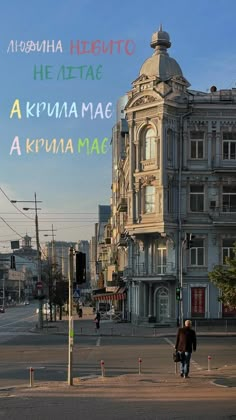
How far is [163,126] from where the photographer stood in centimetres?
5219

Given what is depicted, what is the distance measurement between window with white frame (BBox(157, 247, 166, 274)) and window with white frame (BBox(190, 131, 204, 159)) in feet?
27.3

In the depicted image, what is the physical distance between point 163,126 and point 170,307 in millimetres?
14977

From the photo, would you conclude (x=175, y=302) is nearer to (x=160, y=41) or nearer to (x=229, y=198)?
(x=229, y=198)

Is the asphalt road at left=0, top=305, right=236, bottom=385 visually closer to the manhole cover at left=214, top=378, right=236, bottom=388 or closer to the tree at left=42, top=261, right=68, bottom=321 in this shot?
the manhole cover at left=214, top=378, right=236, bottom=388

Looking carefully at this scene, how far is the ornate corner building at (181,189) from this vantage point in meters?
52.5

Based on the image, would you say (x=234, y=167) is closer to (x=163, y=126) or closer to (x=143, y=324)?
(x=163, y=126)

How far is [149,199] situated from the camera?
5381cm

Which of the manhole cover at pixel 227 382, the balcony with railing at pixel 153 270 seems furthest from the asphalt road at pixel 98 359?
the balcony with railing at pixel 153 270

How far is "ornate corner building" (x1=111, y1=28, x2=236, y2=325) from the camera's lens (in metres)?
52.5

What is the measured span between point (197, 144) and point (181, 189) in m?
4.09

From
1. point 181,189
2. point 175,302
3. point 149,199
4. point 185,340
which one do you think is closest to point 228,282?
point 185,340

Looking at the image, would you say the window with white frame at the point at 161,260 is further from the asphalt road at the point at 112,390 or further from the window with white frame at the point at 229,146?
the asphalt road at the point at 112,390

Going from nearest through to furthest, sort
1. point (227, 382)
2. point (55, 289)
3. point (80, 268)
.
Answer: point (227, 382) → point (80, 268) → point (55, 289)

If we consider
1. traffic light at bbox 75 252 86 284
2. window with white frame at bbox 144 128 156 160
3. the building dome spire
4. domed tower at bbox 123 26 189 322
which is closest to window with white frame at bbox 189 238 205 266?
domed tower at bbox 123 26 189 322
